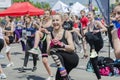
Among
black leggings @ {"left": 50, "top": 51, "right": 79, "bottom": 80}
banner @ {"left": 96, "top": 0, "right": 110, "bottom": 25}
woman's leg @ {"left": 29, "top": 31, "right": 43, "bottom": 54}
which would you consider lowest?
woman's leg @ {"left": 29, "top": 31, "right": 43, "bottom": 54}

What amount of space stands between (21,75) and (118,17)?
21.4 feet

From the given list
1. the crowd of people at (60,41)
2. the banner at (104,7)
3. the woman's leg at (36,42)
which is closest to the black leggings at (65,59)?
the crowd of people at (60,41)

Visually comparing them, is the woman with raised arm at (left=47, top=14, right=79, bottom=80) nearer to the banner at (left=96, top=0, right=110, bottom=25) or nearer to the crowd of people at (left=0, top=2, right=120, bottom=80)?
the crowd of people at (left=0, top=2, right=120, bottom=80)

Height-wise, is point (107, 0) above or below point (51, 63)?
above

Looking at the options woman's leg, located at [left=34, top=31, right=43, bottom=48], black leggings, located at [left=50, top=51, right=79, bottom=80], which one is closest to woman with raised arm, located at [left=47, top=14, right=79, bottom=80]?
black leggings, located at [left=50, top=51, right=79, bottom=80]

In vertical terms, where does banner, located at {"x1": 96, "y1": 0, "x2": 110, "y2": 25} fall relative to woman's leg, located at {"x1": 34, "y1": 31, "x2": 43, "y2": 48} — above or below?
above

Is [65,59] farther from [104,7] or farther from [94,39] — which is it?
[104,7]

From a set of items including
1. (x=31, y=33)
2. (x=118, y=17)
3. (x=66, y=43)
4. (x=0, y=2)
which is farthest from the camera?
(x=0, y=2)

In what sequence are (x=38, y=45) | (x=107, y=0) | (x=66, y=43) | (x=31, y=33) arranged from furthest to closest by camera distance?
(x=31, y=33)
(x=38, y=45)
(x=107, y=0)
(x=66, y=43)

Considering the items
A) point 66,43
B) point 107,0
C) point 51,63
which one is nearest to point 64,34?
point 66,43

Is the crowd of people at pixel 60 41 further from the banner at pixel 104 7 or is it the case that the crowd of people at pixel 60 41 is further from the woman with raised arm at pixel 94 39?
the banner at pixel 104 7

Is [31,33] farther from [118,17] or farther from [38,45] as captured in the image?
[118,17]

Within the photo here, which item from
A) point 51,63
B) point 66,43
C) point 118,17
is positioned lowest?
point 51,63

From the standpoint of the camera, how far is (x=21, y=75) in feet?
30.9
